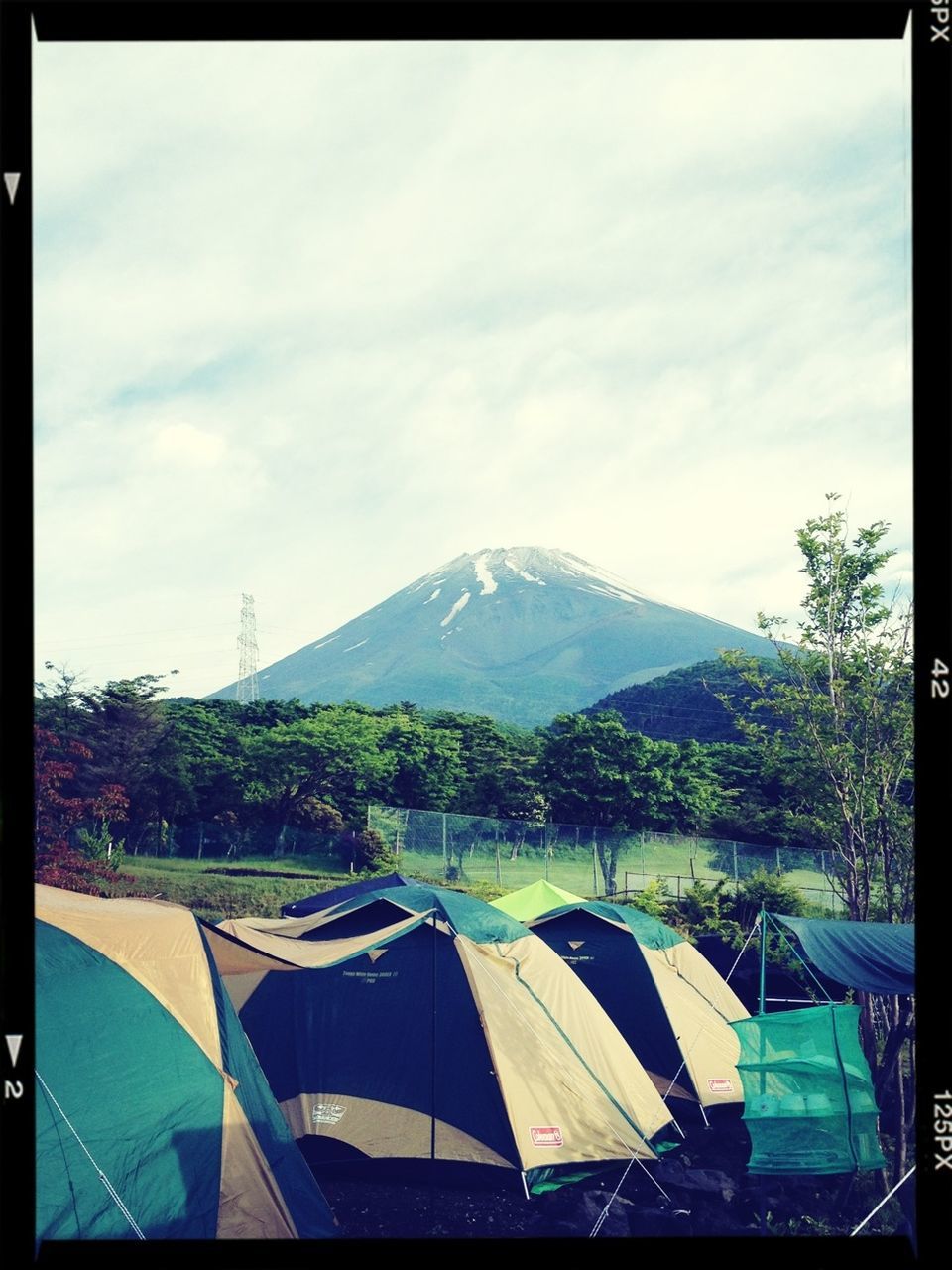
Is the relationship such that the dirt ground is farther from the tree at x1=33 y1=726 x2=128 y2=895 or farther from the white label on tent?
the tree at x1=33 y1=726 x2=128 y2=895

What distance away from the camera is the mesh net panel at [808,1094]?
315 centimetres

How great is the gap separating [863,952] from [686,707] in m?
22.8

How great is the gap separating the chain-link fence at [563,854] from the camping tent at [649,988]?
18.4 ft

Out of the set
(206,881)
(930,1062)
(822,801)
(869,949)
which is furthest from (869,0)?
(206,881)

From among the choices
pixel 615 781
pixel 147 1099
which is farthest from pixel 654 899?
pixel 147 1099

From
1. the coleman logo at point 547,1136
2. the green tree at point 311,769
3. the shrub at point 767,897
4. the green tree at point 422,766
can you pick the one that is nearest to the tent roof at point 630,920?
the coleman logo at point 547,1136

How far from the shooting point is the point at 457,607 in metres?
57.2

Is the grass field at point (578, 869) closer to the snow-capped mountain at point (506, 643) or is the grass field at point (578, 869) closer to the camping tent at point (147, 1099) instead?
the camping tent at point (147, 1099)

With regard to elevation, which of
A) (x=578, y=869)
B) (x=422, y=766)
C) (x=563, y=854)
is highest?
(x=422, y=766)

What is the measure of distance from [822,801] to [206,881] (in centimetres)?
717

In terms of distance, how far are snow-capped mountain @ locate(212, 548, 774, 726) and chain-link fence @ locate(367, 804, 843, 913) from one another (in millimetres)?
29817

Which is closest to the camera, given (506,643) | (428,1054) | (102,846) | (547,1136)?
(547,1136)

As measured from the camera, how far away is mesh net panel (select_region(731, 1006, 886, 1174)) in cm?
315

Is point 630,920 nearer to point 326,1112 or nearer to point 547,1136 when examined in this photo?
point 547,1136
